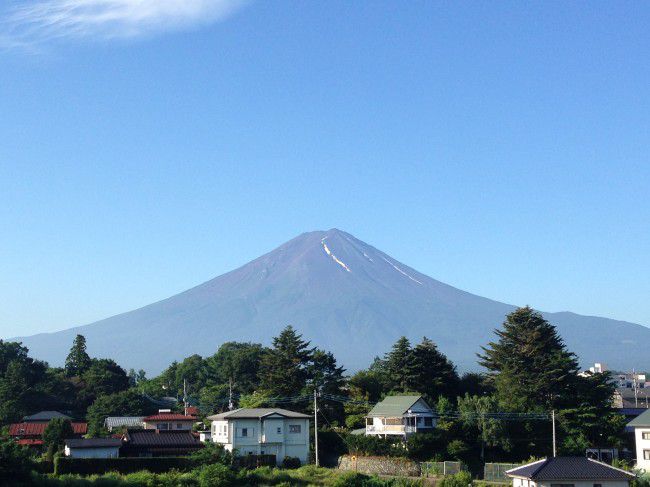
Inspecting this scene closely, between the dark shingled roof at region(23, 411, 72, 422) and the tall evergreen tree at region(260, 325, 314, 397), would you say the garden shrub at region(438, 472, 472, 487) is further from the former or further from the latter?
the dark shingled roof at region(23, 411, 72, 422)

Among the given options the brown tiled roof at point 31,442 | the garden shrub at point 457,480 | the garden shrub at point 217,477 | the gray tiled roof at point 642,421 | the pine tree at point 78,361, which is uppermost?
the pine tree at point 78,361

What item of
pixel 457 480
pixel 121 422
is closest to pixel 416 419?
pixel 457 480

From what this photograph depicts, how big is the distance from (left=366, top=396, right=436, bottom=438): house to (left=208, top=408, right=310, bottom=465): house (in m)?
4.64

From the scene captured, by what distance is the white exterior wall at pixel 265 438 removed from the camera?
52125mm

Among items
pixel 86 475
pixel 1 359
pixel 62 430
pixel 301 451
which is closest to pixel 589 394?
pixel 301 451

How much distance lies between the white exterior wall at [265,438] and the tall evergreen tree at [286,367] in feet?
26.2

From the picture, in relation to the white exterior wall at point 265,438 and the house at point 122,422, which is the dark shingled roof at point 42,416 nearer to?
the house at point 122,422

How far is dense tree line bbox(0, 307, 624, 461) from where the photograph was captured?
2025 inches

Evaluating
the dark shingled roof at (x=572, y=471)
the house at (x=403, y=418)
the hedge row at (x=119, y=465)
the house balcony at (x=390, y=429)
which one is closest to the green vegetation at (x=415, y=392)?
the house at (x=403, y=418)

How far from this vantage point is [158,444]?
169 feet

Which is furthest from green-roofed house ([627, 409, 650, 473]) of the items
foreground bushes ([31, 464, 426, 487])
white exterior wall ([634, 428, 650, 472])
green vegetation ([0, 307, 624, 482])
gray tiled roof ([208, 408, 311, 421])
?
gray tiled roof ([208, 408, 311, 421])

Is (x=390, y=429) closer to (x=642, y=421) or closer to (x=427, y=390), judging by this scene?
(x=427, y=390)

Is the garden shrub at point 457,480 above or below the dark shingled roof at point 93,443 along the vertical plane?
below

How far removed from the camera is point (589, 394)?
171 feet
